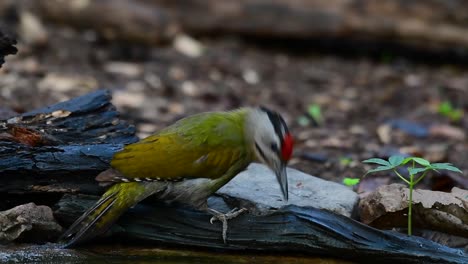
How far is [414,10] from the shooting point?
956 centimetres

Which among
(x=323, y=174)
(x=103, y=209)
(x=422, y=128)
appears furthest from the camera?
(x=422, y=128)

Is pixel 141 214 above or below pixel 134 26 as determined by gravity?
below

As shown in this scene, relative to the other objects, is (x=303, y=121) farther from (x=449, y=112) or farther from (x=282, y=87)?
(x=449, y=112)

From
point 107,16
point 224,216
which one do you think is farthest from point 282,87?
point 224,216

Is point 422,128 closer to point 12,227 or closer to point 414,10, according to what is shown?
point 414,10

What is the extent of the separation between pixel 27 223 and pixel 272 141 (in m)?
1.28

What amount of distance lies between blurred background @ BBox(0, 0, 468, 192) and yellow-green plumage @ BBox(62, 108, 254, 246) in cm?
294

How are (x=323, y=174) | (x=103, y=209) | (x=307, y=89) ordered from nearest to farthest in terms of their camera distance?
1. (x=103, y=209)
2. (x=323, y=174)
3. (x=307, y=89)

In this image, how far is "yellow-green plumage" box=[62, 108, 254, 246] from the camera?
4008mm

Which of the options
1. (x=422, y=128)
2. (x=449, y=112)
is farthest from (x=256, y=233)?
(x=449, y=112)

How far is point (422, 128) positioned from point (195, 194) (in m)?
4.27

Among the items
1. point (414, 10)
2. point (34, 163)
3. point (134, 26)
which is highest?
point (414, 10)

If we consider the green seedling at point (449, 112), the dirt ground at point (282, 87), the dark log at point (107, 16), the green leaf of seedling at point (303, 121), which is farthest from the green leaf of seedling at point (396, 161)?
the dark log at point (107, 16)

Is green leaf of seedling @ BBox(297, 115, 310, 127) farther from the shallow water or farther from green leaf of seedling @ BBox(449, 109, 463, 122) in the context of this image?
the shallow water
